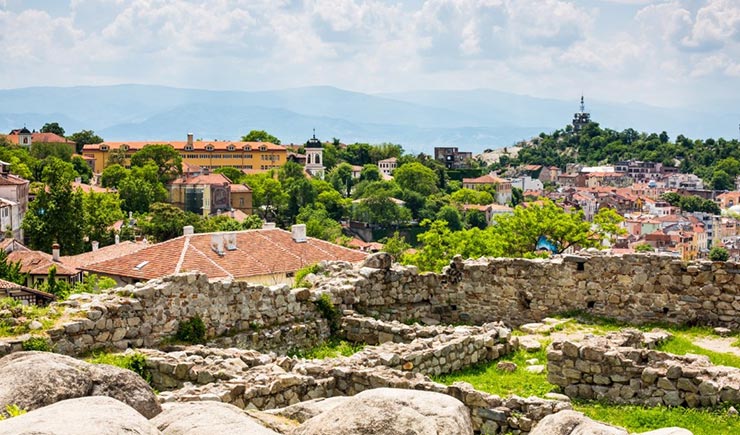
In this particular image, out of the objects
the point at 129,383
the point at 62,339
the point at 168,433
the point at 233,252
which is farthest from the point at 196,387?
the point at 233,252

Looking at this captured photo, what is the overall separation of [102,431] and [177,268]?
118 ft

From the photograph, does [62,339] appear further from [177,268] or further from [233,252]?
[233,252]

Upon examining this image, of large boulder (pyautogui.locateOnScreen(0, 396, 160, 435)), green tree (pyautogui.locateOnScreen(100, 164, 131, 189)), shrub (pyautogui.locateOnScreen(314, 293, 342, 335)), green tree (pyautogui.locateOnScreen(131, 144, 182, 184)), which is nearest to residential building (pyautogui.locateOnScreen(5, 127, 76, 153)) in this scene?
green tree (pyautogui.locateOnScreen(131, 144, 182, 184))

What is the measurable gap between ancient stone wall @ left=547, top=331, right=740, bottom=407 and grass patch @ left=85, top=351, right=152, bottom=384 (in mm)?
5341

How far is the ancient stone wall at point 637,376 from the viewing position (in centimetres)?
1160

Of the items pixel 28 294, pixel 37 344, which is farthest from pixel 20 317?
pixel 28 294

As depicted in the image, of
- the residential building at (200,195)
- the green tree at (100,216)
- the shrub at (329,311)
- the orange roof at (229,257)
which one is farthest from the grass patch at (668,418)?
the residential building at (200,195)

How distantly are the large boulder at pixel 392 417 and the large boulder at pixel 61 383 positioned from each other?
59.7 inches

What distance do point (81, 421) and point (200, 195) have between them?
492 ft

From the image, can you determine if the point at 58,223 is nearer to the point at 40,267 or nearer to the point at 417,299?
the point at 40,267

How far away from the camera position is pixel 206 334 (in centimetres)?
1422

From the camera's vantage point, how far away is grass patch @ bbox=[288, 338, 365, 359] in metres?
15.0

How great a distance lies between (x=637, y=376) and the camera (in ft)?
39.7

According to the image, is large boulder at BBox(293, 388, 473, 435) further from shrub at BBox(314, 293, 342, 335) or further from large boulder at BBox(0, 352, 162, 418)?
shrub at BBox(314, 293, 342, 335)
